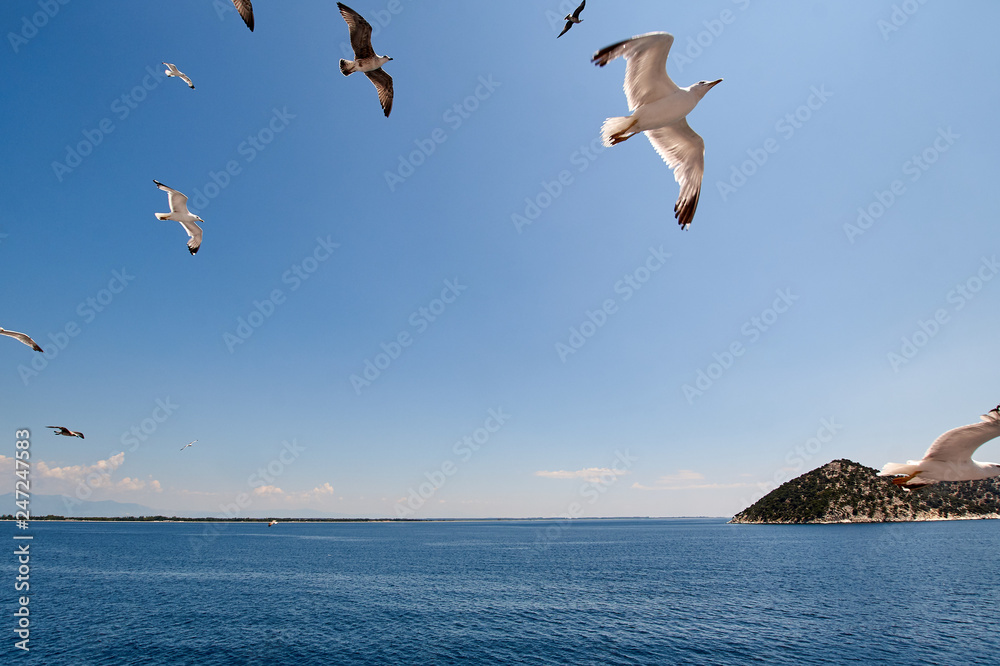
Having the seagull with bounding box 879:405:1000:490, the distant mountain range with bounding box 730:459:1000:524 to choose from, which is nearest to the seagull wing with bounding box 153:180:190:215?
the seagull with bounding box 879:405:1000:490

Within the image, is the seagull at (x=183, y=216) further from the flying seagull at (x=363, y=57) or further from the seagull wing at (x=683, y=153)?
the seagull wing at (x=683, y=153)

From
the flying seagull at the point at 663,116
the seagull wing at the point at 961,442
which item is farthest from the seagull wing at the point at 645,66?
the seagull wing at the point at 961,442

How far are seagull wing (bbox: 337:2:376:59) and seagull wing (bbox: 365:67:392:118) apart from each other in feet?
3.92

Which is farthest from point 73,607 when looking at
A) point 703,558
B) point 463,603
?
point 703,558

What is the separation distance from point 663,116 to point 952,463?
7.14 metres

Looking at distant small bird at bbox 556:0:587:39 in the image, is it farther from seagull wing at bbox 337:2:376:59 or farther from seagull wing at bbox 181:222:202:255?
seagull wing at bbox 181:222:202:255

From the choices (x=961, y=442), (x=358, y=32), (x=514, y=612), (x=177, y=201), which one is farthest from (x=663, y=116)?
(x=514, y=612)

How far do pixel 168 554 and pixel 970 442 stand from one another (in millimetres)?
130119

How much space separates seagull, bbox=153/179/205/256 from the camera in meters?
18.0

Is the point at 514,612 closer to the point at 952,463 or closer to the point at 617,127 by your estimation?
the point at 952,463

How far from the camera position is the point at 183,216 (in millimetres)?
18422

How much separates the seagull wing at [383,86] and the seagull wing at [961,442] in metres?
16.0

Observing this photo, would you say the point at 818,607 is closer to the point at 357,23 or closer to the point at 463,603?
the point at 463,603

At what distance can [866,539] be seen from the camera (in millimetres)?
118188
